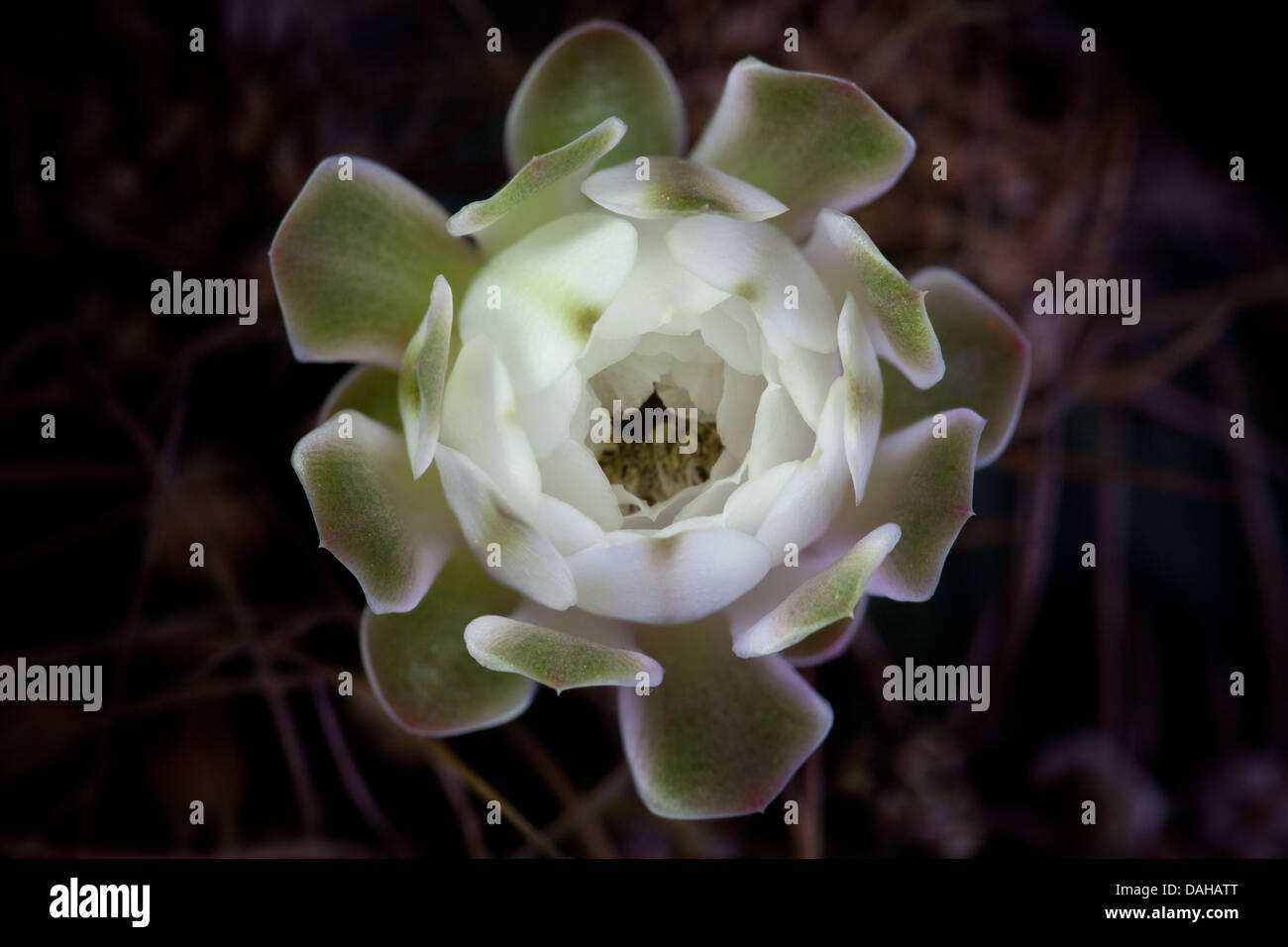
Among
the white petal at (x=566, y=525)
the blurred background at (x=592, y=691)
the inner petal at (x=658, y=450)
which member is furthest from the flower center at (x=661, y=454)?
the blurred background at (x=592, y=691)

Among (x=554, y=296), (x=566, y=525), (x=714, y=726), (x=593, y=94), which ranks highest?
(x=593, y=94)

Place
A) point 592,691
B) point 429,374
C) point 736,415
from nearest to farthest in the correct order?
point 429,374 < point 736,415 < point 592,691

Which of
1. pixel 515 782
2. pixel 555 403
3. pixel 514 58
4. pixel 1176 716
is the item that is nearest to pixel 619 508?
pixel 555 403

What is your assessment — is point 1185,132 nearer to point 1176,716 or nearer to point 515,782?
point 1176,716

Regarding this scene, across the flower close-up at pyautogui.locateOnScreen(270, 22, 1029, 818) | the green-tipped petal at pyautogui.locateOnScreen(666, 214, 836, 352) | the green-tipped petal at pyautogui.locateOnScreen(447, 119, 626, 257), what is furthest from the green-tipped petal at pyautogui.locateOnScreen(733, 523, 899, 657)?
the green-tipped petal at pyautogui.locateOnScreen(447, 119, 626, 257)

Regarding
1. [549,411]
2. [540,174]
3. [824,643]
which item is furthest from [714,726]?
[540,174]

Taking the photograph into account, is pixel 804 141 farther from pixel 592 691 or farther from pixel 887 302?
pixel 592 691
